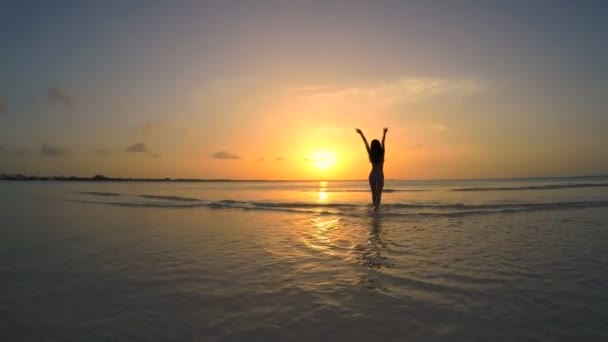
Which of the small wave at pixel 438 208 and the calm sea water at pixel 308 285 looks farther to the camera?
the small wave at pixel 438 208

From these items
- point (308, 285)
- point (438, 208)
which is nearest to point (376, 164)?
point (438, 208)

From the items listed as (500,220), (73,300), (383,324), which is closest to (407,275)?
(383,324)

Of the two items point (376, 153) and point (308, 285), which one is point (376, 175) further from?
point (308, 285)

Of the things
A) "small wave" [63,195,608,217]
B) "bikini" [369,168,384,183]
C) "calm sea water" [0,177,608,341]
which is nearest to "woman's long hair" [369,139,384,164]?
"bikini" [369,168,384,183]

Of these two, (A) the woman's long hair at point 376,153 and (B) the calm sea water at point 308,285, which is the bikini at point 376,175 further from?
(B) the calm sea water at point 308,285

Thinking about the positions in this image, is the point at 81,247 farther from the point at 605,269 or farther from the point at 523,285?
the point at 605,269

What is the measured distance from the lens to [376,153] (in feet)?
49.9

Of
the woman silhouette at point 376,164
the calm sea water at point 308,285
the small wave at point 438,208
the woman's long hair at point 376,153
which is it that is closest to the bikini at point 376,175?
the woman silhouette at point 376,164

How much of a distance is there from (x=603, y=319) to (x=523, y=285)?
1187 mm

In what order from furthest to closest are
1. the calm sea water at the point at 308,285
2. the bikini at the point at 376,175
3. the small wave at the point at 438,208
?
1. the bikini at the point at 376,175
2. the small wave at the point at 438,208
3. the calm sea water at the point at 308,285

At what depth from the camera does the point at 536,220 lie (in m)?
11.6

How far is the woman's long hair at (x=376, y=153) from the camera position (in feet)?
49.3

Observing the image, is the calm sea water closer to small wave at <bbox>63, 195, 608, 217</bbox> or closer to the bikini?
small wave at <bbox>63, 195, 608, 217</bbox>

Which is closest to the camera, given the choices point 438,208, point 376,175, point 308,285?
point 308,285
